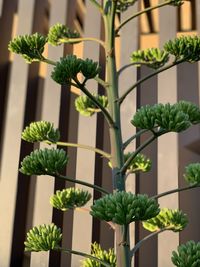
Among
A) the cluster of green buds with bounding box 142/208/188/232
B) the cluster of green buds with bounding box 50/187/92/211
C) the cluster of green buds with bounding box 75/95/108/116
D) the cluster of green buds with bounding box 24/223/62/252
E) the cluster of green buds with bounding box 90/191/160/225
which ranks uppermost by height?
the cluster of green buds with bounding box 75/95/108/116

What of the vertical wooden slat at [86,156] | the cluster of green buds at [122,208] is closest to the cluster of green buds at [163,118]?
the cluster of green buds at [122,208]

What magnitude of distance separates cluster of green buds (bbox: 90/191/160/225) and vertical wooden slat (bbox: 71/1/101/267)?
1106 mm

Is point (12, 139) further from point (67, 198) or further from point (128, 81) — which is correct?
point (67, 198)

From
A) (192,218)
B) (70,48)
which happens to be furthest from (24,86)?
(192,218)

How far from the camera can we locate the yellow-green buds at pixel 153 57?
1.19 m

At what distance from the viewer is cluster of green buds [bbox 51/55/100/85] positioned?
36.5 inches

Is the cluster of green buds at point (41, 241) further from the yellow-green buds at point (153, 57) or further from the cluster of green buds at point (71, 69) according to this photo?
the yellow-green buds at point (153, 57)

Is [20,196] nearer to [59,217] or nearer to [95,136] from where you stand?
[59,217]

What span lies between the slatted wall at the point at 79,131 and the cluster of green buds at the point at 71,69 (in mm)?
918

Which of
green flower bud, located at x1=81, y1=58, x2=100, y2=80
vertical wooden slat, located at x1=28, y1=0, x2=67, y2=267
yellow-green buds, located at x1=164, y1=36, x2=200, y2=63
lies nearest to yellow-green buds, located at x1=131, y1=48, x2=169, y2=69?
yellow-green buds, located at x1=164, y1=36, x2=200, y2=63

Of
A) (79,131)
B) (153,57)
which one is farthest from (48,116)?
(153,57)

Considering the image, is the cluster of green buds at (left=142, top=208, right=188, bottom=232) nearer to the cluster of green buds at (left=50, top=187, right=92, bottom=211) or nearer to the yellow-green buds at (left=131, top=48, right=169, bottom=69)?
the cluster of green buds at (left=50, top=187, right=92, bottom=211)

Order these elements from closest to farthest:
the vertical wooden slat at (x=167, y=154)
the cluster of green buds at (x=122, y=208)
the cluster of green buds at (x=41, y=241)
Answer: the cluster of green buds at (x=122, y=208), the cluster of green buds at (x=41, y=241), the vertical wooden slat at (x=167, y=154)

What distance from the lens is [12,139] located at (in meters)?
2.10
